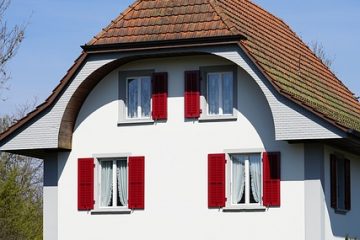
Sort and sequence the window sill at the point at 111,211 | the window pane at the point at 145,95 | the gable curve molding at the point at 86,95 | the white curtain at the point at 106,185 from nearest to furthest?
the gable curve molding at the point at 86,95 → the window sill at the point at 111,211 → the window pane at the point at 145,95 → the white curtain at the point at 106,185

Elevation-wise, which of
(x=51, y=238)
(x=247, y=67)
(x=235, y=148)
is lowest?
(x=51, y=238)

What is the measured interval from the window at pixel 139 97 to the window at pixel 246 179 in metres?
2.65

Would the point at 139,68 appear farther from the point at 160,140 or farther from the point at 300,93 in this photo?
the point at 300,93

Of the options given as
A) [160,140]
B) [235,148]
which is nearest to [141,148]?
[160,140]

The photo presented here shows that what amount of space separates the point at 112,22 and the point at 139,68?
1497mm

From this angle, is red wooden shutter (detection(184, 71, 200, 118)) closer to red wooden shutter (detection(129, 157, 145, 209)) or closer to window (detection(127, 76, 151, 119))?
window (detection(127, 76, 151, 119))

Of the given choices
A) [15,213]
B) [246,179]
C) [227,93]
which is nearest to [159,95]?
[227,93]

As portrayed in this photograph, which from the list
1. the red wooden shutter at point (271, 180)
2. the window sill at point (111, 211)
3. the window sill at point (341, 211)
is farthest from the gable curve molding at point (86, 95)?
the window sill at point (341, 211)

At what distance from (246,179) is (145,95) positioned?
3430 mm

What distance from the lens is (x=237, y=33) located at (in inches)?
1154

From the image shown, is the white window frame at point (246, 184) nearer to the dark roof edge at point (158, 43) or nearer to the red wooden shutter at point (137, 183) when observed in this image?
the red wooden shutter at point (137, 183)

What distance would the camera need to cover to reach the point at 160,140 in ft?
102

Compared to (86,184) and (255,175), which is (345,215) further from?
(86,184)

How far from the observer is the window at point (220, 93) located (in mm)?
30641
